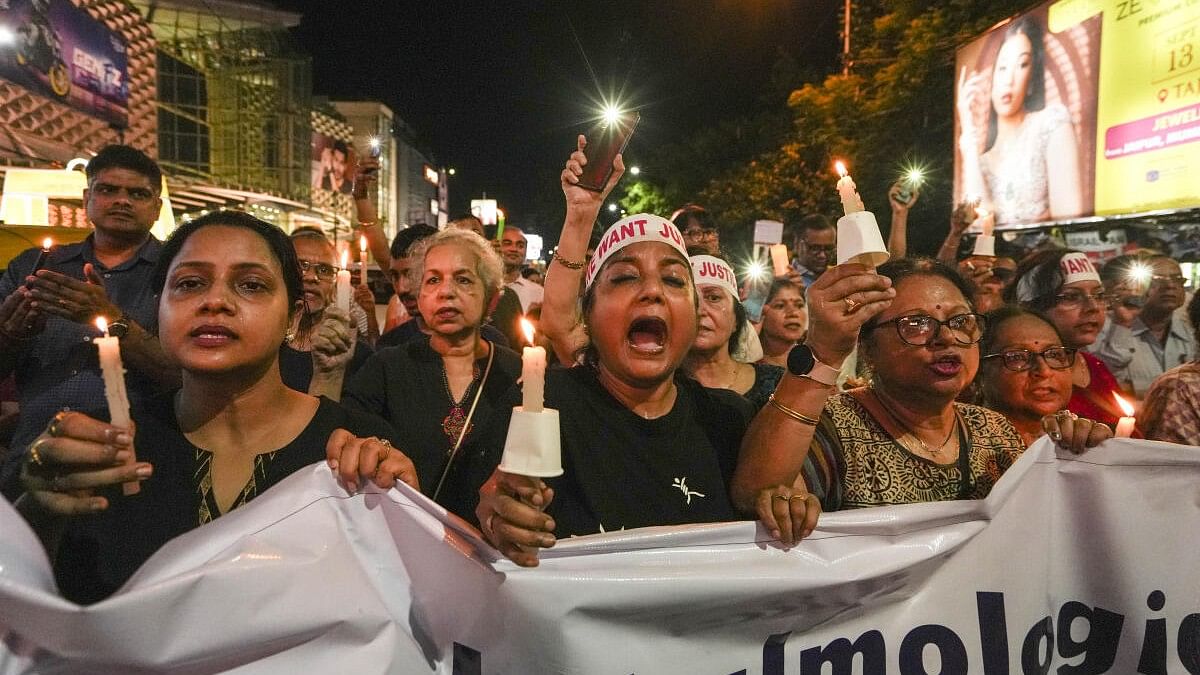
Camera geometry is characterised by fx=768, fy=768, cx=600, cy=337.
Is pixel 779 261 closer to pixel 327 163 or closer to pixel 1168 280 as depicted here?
pixel 1168 280

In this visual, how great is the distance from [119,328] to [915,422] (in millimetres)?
2745

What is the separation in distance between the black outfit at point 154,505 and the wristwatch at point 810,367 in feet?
4.17

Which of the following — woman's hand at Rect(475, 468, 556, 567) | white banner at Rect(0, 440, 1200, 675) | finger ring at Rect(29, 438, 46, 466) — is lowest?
white banner at Rect(0, 440, 1200, 675)

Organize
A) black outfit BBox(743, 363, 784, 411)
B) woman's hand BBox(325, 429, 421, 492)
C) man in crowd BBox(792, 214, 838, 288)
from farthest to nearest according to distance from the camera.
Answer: man in crowd BBox(792, 214, 838, 288) → black outfit BBox(743, 363, 784, 411) → woman's hand BBox(325, 429, 421, 492)

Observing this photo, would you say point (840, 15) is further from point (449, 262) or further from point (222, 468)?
point (222, 468)

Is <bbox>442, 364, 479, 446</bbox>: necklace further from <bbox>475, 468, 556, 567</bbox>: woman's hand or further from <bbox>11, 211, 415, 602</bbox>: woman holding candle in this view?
<bbox>475, 468, 556, 567</bbox>: woman's hand

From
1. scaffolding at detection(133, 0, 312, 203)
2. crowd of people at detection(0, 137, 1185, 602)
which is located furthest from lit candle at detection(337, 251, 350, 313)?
scaffolding at detection(133, 0, 312, 203)

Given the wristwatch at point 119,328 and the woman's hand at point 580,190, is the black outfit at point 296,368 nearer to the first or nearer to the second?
the wristwatch at point 119,328

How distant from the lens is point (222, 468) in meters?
2.00

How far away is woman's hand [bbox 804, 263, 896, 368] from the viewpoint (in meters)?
1.81

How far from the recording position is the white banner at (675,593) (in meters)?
1.58

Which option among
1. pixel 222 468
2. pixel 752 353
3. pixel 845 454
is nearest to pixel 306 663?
pixel 222 468

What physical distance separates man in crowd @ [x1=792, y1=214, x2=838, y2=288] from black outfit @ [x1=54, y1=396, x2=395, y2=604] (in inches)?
185

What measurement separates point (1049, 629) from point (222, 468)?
229 cm
